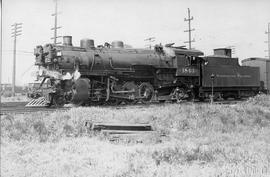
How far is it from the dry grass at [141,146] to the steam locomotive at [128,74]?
3.60 metres

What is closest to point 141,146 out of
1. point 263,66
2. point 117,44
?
point 117,44

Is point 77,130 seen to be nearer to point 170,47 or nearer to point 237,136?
point 237,136

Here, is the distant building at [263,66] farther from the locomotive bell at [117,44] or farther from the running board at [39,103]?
the running board at [39,103]

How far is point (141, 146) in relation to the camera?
7.79 metres

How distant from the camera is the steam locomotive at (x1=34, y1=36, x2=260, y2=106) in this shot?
14383mm

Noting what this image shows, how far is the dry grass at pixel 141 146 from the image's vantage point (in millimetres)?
6008

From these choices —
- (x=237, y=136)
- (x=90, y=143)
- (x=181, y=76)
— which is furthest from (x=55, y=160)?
(x=181, y=76)

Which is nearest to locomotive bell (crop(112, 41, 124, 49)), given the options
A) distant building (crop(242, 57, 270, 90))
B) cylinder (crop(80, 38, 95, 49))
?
cylinder (crop(80, 38, 95, 49))

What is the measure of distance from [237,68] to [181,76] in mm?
4907

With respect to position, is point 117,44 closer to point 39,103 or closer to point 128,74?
point 128,74

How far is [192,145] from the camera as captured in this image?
783 centimetres

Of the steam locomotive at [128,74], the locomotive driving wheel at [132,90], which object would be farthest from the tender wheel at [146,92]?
the locomotive driving wheel at [132,90]

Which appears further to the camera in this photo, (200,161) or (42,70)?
(42,70)

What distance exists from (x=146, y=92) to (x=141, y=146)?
29.7ft
